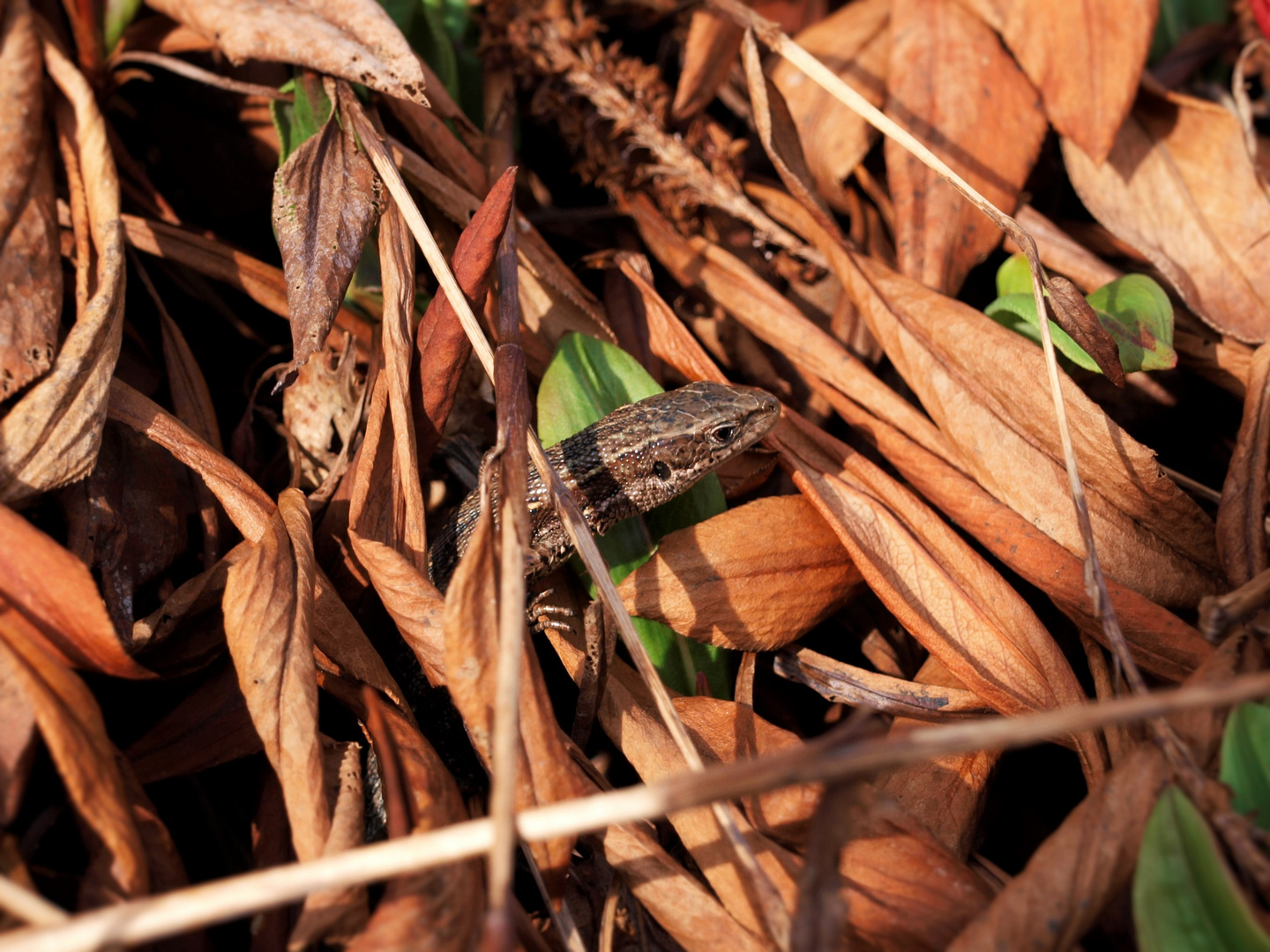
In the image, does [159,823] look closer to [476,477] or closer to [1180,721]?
[476,477]

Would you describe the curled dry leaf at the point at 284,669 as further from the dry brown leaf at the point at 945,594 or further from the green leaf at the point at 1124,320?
the green leaf at the point at 1124,320

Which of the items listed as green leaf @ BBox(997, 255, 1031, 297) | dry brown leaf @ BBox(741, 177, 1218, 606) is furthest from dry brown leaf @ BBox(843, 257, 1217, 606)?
green leaf @ BBox(997, 255, 1031, 297)

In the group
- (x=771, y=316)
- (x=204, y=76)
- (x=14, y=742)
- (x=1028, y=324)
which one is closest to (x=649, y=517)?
(x=771, y=316)

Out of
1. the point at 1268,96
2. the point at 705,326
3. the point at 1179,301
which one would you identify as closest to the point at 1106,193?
the point at 1179,301

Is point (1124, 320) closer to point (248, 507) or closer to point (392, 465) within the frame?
point (392, 465)

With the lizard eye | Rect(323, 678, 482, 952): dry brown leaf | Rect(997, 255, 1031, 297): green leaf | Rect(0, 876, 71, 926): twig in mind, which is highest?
Rect(997, 255, 1031, 297): green leaf

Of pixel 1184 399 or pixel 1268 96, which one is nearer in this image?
pixel 1184 399

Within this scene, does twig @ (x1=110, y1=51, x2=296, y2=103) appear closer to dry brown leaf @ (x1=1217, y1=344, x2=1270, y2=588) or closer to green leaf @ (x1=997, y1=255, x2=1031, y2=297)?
green leaf @ (x1=997, y1=255, x2=1031, y2=297)
